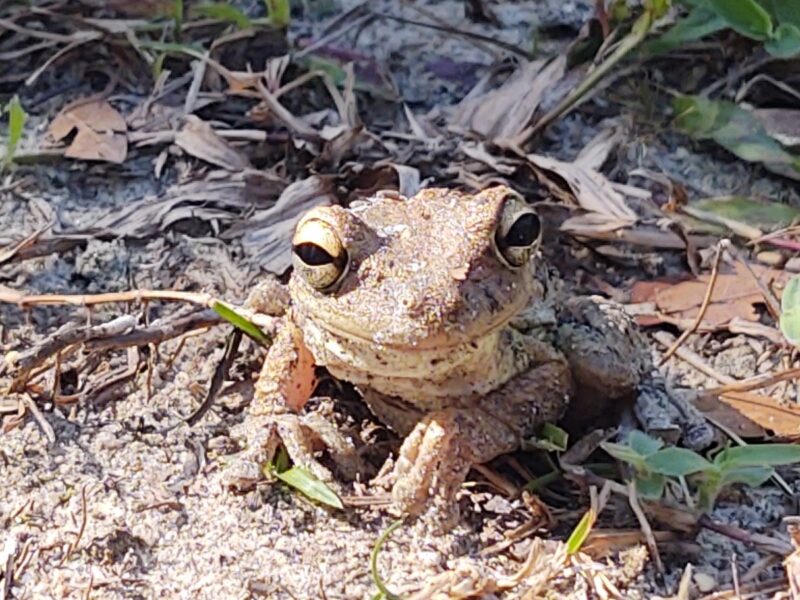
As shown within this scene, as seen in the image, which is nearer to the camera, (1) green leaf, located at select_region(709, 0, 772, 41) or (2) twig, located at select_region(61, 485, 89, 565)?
(2) twig, located at select_region(61, 485, 89, 565)

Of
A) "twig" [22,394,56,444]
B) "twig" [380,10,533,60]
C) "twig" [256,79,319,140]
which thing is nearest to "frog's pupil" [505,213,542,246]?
"twig" [22,394,56,444]

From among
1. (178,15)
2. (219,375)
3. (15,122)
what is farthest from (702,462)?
(178,15)

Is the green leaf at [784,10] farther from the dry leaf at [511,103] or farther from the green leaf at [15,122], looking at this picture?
the green leaf at [15,122]

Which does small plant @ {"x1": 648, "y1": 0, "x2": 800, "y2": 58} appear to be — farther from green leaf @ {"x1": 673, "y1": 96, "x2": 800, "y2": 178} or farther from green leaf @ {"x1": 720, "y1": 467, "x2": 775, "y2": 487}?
green leaf @ {"x1": 720, "y1": 467, "x2": 775, "y2": 487}

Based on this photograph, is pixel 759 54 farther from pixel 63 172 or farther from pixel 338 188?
pixel 63 172

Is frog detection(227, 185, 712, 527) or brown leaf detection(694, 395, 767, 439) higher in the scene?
frog detection(227, 185, 712, 527)

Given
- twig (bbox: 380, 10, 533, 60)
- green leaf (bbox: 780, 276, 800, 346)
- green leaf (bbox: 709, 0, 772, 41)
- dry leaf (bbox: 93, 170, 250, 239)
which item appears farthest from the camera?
twig (bbox: 380, 10, 533, 60)

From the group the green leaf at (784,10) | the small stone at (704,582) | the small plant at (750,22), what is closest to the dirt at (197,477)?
the small stone at (704,582)
